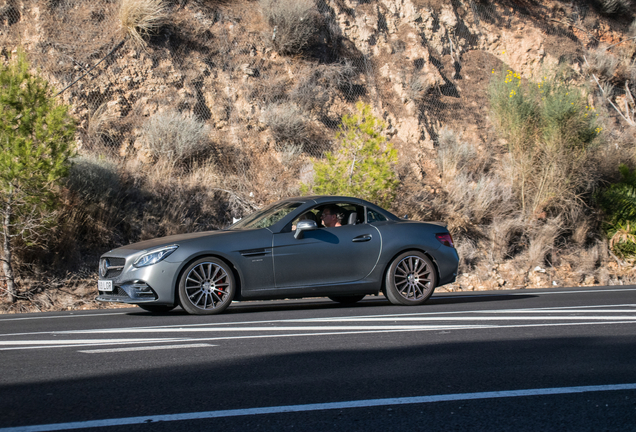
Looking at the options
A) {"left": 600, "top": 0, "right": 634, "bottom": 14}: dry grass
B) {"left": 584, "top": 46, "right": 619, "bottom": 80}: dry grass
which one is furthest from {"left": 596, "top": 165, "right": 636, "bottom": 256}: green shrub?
{"left": 600, "top": 0, "right": 634, "bottom": 14}: dry grass

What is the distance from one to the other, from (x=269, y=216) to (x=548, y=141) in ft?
36.8

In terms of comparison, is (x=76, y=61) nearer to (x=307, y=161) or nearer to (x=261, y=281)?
(x=307, y=161)

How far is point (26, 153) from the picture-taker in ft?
37.3

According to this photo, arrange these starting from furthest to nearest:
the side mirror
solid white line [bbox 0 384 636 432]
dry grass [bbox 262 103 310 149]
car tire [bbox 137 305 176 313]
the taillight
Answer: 1. dry grass [bbox 262 103 310 149]
2. the taillight
3. car tire [bbox 137 305 176 313]
4. the side mirror
5. solid white line [bbox 0 384 636 432]

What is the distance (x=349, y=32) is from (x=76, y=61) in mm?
9961

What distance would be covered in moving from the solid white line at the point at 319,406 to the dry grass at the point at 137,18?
61.2 ft

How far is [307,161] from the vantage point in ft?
64.4

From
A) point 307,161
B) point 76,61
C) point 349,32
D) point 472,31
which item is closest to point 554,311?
point 307,161

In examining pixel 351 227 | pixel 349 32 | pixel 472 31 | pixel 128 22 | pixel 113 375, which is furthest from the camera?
pixel 472 31

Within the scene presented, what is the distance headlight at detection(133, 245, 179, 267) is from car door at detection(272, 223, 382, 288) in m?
1.36

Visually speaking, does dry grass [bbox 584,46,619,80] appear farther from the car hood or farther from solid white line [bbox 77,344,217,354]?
solid white line [bbox 77,344,217,354]

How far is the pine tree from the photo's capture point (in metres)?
11.5

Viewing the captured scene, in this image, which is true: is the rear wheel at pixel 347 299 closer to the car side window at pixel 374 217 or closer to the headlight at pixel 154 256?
the car side window at pixel 374 217

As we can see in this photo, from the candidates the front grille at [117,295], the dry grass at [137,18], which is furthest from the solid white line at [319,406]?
the dry grass at [137,18]
